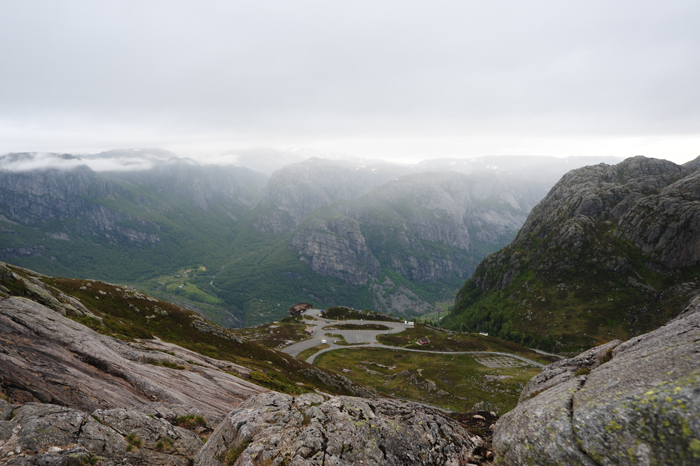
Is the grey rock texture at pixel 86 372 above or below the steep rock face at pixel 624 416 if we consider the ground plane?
below

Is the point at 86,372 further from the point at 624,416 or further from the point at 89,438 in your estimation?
the point at 624,416

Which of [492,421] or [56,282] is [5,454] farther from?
[56,282]

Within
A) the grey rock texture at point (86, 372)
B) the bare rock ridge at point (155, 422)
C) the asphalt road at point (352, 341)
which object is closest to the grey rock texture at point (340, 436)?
the bare rock ridge at point (155, 422)

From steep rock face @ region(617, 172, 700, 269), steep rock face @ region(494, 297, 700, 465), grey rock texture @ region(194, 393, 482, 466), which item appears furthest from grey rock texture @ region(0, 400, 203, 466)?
steep rock face @ region(617, 172, 700, 269)

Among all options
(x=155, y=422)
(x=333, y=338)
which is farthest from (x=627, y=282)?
→ (x=155, y=422)

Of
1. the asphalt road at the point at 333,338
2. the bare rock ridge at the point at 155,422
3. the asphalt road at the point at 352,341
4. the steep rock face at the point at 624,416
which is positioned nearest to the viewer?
the steep rock face at the point at 624,416

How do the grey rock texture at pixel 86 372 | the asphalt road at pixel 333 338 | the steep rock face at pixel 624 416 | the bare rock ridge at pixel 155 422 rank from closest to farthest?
the steep rock face at pixel 624 416, the bare rock ridge at pixel 155 422, the grey rock texture at pixel 86 372, the asphalt road at pixel 333 338

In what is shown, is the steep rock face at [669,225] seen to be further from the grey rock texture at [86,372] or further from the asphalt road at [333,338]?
the grey rock texture at [86,372]
